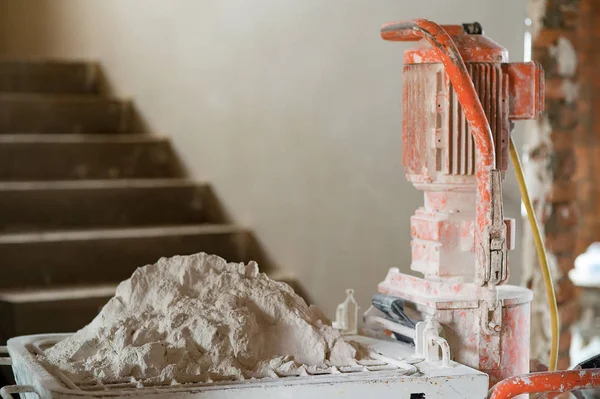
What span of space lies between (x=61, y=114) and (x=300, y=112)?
1.61 meters

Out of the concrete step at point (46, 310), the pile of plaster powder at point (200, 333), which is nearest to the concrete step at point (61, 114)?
the concrete step at point (46, 310)

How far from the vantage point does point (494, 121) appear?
170 cm

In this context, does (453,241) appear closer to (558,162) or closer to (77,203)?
(558,162)

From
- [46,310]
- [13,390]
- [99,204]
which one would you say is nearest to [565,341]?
[46,310]

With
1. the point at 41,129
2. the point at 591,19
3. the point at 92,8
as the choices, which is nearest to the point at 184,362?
the point at 591,19

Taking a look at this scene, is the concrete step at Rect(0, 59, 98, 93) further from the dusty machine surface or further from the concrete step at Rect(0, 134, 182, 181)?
the dusty machine surface

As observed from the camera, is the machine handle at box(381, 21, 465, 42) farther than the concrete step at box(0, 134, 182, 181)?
No

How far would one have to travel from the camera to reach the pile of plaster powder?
148cm

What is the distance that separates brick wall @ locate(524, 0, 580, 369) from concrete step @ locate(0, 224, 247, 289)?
1.28m

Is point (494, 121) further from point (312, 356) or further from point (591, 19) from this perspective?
point (591, 19)

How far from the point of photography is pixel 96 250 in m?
3.31

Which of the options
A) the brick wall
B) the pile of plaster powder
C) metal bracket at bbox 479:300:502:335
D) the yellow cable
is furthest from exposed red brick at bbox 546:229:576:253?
the pile of plaster powder

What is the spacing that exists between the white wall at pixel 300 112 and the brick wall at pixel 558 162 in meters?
0.25

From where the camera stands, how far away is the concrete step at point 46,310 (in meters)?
2.88
